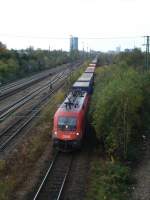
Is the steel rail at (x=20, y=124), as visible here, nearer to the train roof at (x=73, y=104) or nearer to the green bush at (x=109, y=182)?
the train roof at (x=73, y=104)

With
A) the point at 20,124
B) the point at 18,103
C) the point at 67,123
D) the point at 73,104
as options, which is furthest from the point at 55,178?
the point at 18,103

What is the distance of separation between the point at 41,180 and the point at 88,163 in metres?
3.57

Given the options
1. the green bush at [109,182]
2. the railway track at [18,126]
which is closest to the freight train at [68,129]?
the green bush at [109,182]

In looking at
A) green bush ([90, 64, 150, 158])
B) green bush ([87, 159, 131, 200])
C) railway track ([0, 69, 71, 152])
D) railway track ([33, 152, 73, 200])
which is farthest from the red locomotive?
railway track ([0, 69, 71, 152])

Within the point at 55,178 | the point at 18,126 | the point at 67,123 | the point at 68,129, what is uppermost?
the point at 67,123

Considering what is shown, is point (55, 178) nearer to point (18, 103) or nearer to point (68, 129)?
point (68, 129)

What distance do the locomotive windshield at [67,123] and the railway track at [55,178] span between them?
4.97 feet

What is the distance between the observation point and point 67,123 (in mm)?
22719

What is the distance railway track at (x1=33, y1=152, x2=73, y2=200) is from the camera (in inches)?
659

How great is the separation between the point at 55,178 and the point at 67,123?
459cm

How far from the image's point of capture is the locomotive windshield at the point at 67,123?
74.1 ft

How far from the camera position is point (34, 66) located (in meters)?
87.4

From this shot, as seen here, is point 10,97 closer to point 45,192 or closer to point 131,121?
point 131,121

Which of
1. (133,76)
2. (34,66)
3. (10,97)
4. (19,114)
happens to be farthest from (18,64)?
(133,76)
